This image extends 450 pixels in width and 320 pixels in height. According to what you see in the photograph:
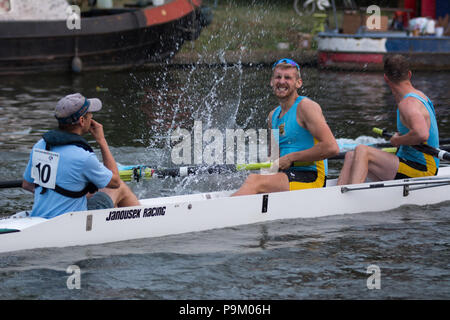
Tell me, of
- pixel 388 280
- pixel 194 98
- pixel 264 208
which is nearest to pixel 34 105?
pixel 194 98

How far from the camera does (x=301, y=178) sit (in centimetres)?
859

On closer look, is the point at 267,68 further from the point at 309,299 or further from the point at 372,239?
the point at 309,299

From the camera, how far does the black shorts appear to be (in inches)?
338

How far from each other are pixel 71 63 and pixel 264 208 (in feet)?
51.3

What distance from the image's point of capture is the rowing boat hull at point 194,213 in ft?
23.9

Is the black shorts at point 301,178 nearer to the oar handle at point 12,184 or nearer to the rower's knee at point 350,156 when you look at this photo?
the rower's knee at point 350,156

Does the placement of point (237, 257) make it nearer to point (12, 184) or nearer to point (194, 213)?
point (194, 213)

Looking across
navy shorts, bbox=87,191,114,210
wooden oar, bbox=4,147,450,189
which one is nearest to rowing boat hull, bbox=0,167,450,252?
navy shorts, bbox=87,191,114,210

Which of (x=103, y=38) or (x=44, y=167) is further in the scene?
(x=103, y=38)

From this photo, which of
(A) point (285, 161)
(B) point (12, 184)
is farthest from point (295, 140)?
(B) point (12, 184)

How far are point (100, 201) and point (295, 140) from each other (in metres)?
2.28

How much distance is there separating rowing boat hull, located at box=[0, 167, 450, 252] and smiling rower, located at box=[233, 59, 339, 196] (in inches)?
5.3

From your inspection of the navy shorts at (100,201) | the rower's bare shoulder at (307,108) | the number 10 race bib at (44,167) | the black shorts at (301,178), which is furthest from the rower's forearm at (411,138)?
the number 10 race bib at (44,167)

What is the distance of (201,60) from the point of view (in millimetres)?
25016
